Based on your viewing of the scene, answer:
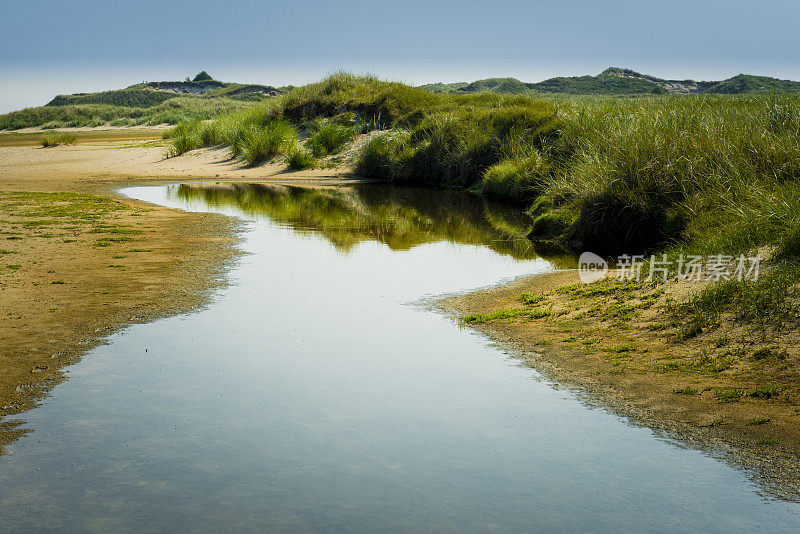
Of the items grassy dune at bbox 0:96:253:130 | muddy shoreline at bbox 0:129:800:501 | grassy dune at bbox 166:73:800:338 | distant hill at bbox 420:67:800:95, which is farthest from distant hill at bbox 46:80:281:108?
muddy shoreline at bbox 0:129:800:501

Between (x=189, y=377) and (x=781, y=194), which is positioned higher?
(x=781, y=194)

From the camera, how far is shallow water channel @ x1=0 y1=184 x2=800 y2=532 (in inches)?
150

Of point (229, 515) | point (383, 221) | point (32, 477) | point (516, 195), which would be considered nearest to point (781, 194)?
point (229, 515)

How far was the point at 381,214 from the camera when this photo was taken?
1695cm

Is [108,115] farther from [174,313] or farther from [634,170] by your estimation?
[174,313]

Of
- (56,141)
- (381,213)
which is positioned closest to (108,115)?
(56,141)

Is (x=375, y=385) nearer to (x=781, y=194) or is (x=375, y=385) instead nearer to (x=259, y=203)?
(x=781, y=194)

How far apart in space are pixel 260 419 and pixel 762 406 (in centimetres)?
359

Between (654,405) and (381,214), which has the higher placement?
(381,214)

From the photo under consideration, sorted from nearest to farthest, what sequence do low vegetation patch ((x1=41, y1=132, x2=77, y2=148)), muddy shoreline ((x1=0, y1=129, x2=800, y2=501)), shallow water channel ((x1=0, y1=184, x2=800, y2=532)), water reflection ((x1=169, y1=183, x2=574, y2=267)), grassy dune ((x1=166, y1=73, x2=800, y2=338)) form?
shallow water channel ((x1=0, y1=184, x2=800, y2=532))
muddy shoreline ((x1=0, y1=129, x2=800, y2=501))
grassy dune ((x1=166, y1=73, x2=800, y2=338))
water reflection ((x1=169, y1=183, x2=574, y2=267))
low vegetation patch ((x1=41, y1=132, x2=77, y2=148))

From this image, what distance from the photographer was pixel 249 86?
100 meters

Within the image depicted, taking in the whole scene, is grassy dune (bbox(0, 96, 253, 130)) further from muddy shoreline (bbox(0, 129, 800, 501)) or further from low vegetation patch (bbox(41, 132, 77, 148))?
muddy shoreline (bbox(0, 129, 800, 501))

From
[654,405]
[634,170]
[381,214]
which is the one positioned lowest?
[654,405]

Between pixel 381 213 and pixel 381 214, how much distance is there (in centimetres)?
18
